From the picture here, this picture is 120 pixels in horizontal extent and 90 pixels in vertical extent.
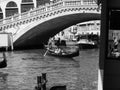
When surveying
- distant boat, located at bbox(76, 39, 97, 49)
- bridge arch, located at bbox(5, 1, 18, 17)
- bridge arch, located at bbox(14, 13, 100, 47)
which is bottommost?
distant boat, located at bbox(76, 39, 97, 49)

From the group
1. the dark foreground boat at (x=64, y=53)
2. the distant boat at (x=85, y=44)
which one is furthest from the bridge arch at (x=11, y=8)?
the dark foreground boat at (x=64, y=53)

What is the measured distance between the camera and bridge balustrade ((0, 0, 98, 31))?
2122 cm

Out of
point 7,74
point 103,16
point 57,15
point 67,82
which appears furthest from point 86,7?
point 103,16

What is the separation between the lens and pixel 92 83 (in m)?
10.9

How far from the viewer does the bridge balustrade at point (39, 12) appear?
21219 millimetres

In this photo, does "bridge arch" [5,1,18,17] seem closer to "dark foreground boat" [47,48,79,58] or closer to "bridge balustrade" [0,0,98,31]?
"bridge balustrade" [0,0,98,31]

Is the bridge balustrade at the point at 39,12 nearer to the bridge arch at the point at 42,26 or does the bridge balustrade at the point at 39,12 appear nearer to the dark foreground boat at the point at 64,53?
the bridge arch at the point at 42,26

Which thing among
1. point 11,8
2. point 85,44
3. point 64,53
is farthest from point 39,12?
point 11,8

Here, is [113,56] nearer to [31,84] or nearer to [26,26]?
[31,84]

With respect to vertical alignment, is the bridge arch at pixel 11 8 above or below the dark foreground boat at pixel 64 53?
above

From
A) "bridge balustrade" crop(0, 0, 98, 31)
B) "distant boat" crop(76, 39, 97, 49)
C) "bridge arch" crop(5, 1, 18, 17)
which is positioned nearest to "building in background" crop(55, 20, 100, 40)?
"bridge arch" crop(5, 1, 18, 17)

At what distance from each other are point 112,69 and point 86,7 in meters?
16.5

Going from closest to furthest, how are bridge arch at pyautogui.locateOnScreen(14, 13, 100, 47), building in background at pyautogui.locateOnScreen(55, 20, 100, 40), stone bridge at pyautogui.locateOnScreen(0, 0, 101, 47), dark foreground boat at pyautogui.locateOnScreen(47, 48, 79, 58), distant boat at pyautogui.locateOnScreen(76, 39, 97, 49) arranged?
dark foreground boat at pyautogui.locateOnScreen(47, 48, 79, 58) → stone bridge at pyautogui.locateOnScreen(0, 0, 101, 47) → bridge arch at pyautogui.locateOnScreen(14, 13, 100, 47) → distant boat at pyautogui.locateOnScreen(76, 39, 97, 49) → building in background at pyautogui.locateOnScreen(55, 20, 100, 40)

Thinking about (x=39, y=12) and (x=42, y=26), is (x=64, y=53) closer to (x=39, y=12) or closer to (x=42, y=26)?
(x=39, y=12)
